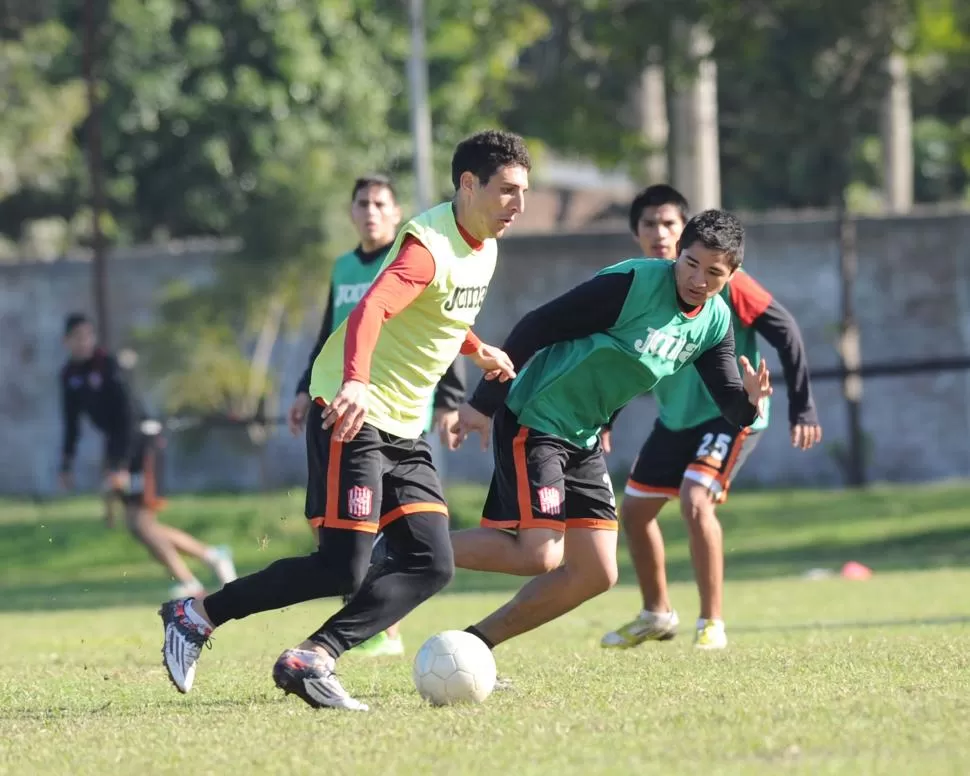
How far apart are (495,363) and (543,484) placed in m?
0.63

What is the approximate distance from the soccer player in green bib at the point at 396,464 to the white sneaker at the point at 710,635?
7.59ft

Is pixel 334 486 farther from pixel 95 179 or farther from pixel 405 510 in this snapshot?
pixel 95 179

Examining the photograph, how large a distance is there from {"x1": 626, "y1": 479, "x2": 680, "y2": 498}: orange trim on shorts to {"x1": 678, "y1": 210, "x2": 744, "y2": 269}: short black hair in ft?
7.56

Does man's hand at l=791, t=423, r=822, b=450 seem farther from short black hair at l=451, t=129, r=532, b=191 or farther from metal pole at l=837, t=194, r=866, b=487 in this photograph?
metal pole at l=837, t=194, r=866, b=487

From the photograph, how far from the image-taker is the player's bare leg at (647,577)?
9000 millimetres

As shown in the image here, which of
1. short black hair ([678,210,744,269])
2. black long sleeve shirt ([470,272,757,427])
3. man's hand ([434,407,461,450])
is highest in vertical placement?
short black hair ([678,210,744,269])

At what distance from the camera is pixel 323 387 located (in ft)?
22.8

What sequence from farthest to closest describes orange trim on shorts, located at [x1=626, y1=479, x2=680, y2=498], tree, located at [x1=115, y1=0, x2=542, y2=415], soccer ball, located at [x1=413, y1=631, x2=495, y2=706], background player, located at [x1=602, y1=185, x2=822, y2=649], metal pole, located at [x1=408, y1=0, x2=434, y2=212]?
tree, located at [x1=115, y1=0, x2=542, y2=415]
metal pole, located at [x1=408, y1=0, x2=434, y2=212]
orange trim on shorts, located at [x1=626, y1=479, x2=680, y2=498]
background player, located at [x1=602, y1=185, x2=822, y2=649]
soccer ball, located at [x1=413, y1=631, x2=495, y2=706]

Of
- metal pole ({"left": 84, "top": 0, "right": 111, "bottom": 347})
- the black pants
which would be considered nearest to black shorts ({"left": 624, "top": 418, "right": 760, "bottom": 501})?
the black pants

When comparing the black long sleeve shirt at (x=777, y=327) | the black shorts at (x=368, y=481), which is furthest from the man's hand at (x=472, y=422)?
the black long sleeve shirt at (x=777, y=327)

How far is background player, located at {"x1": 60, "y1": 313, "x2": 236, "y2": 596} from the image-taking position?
14.4 meters

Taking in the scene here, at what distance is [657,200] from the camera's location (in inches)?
354

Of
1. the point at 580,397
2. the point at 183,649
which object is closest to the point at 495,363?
the point at 580,397

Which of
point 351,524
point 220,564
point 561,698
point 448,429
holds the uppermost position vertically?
point 448,429
